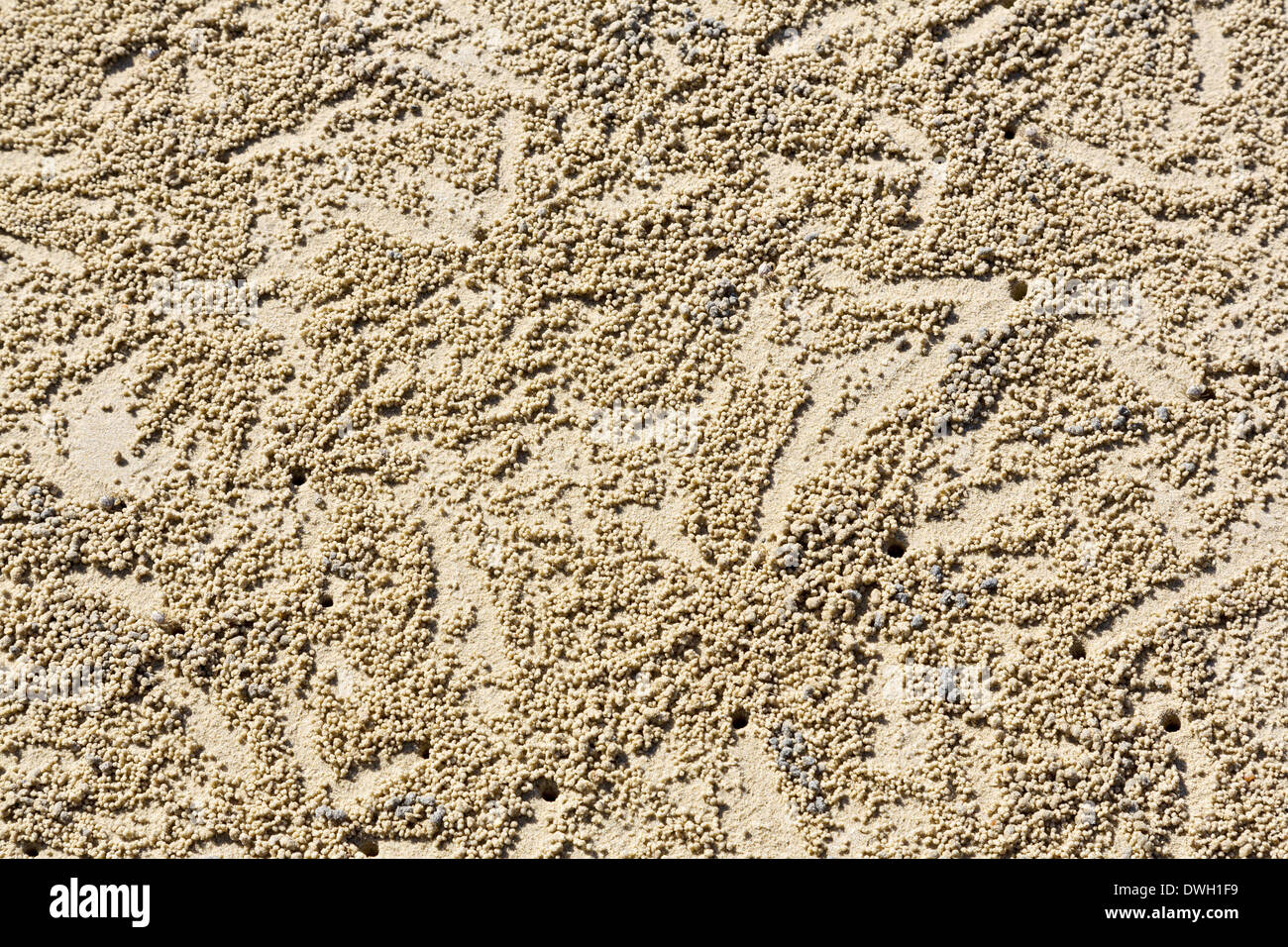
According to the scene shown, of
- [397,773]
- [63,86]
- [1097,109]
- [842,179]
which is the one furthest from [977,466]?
[63,86]

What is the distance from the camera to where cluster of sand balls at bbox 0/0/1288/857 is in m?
2.78

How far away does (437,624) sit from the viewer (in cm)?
287

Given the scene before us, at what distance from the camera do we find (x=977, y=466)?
9.55ft

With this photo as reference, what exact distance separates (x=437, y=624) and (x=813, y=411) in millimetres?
1077

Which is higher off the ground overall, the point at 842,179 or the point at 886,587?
the point at 842,179

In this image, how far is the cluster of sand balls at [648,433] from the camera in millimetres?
2775

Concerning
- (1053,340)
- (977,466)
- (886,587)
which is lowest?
(886,587)

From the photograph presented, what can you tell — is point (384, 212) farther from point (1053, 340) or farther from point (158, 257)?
Result: point (1053, 340)

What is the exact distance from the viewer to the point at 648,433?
2938mm
